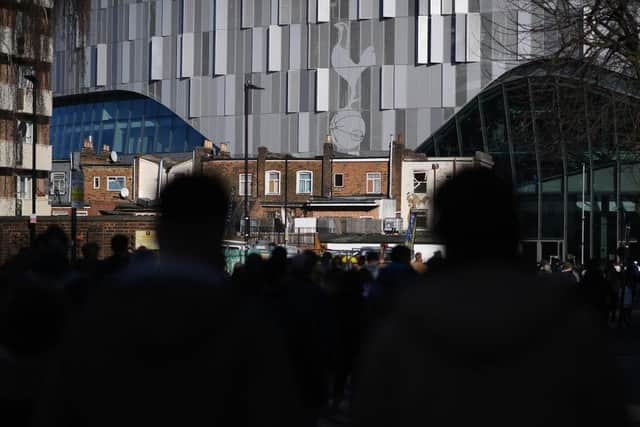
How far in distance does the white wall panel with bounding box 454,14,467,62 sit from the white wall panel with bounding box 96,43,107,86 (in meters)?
26.4

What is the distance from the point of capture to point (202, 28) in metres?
82.6

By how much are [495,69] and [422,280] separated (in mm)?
75559

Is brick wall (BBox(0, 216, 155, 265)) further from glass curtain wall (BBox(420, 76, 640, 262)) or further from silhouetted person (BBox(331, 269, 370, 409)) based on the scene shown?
glass curtain wall (BBox(420, 76, 640, 262))

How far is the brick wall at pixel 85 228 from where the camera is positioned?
3844 cm

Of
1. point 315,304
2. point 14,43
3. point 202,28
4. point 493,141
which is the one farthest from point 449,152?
point 315,304

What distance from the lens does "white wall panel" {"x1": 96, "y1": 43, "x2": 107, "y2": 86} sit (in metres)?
88.5

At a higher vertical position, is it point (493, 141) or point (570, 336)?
point (493, 141)

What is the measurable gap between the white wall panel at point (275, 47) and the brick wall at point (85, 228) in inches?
1624

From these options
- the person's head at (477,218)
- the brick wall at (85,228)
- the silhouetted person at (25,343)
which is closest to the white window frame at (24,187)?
the brick wall at (85,228)

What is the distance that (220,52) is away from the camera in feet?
270

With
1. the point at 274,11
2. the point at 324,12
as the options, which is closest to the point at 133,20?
the point at 274,11

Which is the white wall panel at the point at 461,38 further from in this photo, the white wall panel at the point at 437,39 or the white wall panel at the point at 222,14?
the white wall panel at the point at 222,14

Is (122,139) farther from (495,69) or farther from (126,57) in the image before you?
(495,69)

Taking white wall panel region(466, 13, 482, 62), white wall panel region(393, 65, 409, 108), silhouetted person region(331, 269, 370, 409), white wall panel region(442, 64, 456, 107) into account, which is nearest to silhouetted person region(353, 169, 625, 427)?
silhouetted person region(331, 269, 370, 409)
